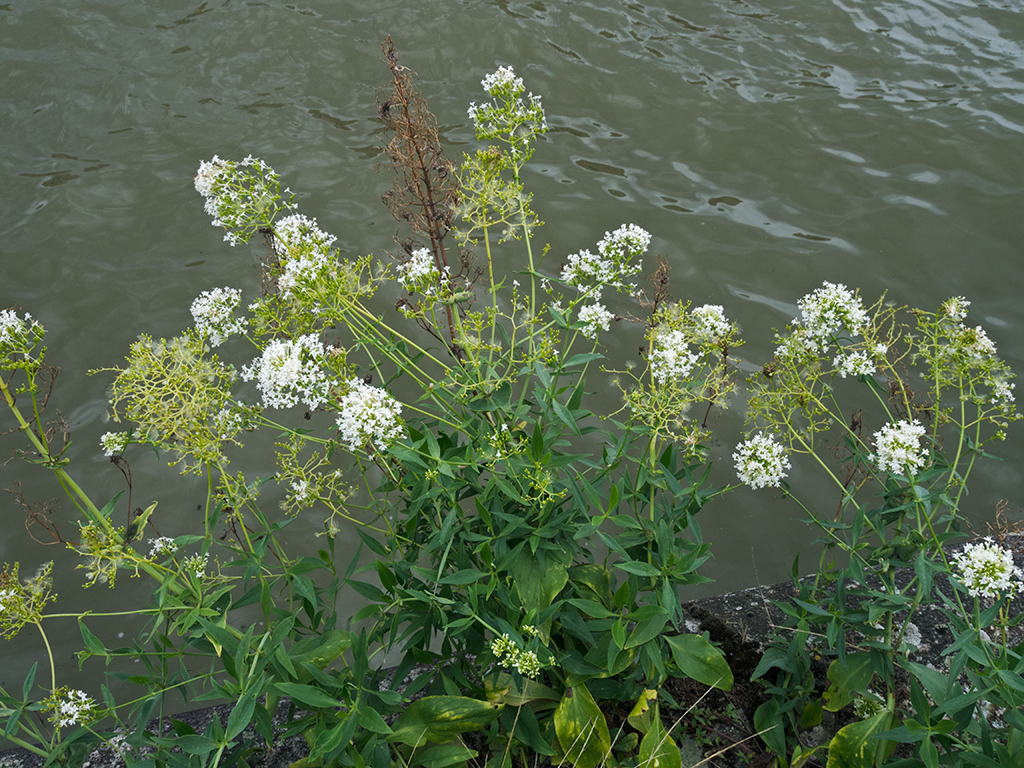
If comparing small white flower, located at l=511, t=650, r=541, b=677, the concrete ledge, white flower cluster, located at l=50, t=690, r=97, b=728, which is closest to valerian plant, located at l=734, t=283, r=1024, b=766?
the concrete ledge

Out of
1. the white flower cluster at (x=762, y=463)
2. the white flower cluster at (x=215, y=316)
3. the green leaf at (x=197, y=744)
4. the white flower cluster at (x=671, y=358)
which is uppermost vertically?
the white flower cluster at (x=671, y=358)

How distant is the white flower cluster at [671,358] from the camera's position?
2391mm

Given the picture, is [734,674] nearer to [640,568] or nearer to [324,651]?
[640,568]

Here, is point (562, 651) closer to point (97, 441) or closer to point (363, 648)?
point (363, 648)

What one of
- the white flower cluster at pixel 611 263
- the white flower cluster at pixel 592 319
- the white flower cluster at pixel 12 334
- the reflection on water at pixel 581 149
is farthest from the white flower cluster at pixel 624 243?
the reflection on water at pixel 581 149

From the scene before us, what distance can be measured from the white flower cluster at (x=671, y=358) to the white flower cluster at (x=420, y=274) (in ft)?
2.51

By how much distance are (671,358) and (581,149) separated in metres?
4.97

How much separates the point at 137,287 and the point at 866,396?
18.5 feet

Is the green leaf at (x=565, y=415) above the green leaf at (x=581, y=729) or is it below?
above

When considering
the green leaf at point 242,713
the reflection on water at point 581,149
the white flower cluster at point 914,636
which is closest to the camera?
the green leaf at point 242,713

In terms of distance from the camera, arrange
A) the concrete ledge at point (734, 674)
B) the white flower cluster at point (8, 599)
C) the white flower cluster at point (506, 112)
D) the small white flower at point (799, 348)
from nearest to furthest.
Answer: the white flower cluster at point (8, 599) < the white flower cluster at point (506, 112) < the small white flower at point (799, 348) < the concrete ledge at point (734, 674)

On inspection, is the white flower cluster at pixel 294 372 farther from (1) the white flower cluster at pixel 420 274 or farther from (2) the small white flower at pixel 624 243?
(2) the small white flower at pixel 624 243

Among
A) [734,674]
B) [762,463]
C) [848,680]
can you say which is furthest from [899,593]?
[734,674]

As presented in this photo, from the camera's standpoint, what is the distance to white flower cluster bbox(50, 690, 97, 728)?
7.79ft
